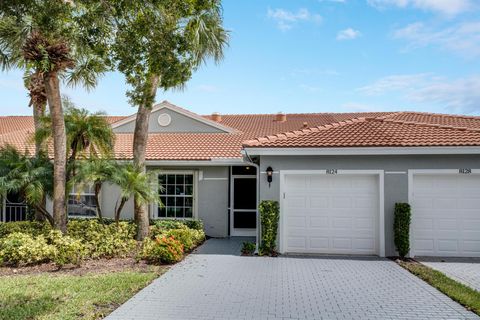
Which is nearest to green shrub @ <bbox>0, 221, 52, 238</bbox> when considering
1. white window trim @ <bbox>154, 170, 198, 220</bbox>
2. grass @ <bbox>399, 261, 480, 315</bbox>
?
white window trim @ <bbox>154, 170, 198, 220</bbox>

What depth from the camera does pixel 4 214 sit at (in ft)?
57.4

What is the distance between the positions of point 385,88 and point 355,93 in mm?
1569

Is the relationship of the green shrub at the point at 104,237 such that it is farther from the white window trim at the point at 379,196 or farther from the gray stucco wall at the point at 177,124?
the gray stucco wall at the point at 177,124

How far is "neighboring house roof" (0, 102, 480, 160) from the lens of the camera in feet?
40.0

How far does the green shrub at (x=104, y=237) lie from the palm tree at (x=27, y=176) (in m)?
1.03

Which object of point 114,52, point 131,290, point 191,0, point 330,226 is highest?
point 191,0

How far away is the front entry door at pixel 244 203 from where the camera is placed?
16.5 meters

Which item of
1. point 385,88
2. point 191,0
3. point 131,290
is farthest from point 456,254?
point 191,0

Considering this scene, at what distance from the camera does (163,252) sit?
36.0ft

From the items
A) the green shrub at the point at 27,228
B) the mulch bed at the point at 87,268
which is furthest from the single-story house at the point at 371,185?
the green shrub at the point at 27,228

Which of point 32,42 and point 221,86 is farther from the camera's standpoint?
point 221,86

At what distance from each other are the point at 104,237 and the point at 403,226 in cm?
891

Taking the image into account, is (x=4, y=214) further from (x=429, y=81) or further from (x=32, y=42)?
(x=429, y=81)

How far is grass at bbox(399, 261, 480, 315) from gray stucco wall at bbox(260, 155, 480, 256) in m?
1.66
